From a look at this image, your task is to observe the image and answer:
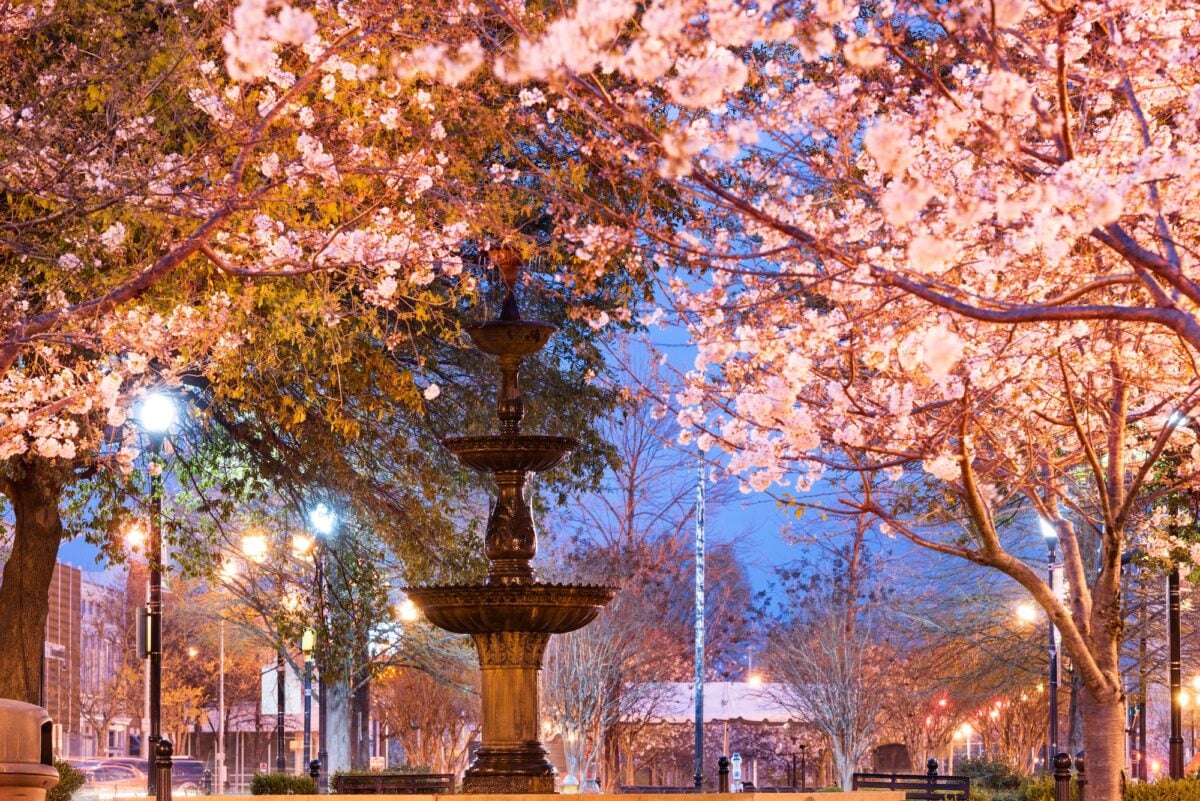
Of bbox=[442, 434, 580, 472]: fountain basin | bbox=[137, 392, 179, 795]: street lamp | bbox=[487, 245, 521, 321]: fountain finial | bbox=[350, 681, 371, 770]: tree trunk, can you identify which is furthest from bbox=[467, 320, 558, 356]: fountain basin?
bbox=[350, 681, 371, 770]: tree trunk

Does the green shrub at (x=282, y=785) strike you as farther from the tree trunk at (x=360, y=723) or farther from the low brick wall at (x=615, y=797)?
the low brick wall at (x=615, y=797)

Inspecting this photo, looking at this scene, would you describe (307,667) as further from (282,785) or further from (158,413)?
(158,413)

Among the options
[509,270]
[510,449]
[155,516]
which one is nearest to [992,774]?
[155,516]

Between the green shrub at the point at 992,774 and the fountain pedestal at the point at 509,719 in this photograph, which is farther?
the green shrub at the point at 992,774

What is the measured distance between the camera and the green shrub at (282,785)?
23.7 metres

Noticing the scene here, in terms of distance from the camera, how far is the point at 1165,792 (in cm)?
1655

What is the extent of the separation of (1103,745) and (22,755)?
880 cm

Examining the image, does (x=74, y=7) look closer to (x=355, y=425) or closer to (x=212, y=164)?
(x=212, y=164)

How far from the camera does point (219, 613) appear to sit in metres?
39.2

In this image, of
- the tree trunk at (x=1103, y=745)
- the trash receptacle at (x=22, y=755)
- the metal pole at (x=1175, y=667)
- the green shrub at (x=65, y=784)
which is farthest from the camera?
the metal pole at (x=1175, y=667)

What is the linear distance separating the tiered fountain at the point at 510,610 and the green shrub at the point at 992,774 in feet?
56.2

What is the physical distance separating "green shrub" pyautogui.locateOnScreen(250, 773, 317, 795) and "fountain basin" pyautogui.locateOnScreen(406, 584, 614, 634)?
12.0m

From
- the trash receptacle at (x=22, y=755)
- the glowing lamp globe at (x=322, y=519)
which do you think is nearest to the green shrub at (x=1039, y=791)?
the glowing lamp globe at (x=322, y=519)

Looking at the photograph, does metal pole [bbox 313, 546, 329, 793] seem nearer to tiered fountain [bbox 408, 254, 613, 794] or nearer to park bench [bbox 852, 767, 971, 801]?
tiered fountain [bbox 408, 254, 613, 794]
